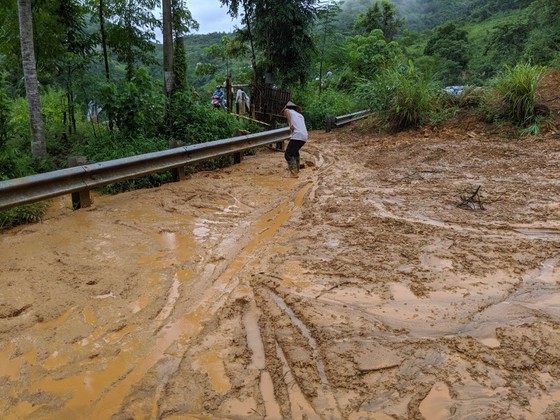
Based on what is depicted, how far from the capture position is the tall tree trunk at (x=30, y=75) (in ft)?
23.8

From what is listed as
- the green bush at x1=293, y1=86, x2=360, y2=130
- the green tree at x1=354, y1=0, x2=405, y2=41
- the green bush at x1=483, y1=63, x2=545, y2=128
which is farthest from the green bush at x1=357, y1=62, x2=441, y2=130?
the green tree at x1=354, y1=0, x2=405, y2=41

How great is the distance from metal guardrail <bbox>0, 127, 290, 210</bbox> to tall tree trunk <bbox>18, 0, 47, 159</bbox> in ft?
10.3

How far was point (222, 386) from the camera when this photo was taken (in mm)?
2311

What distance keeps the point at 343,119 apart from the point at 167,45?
26.5ft

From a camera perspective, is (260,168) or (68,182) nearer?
(68,182)

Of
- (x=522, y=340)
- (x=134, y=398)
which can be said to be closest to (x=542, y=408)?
(x=522, y=340)

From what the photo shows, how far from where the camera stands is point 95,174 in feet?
18.3

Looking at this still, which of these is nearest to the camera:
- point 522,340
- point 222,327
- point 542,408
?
point 542,408

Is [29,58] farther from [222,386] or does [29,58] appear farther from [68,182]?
[222,386]

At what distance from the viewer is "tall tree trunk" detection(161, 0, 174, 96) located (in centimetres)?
952

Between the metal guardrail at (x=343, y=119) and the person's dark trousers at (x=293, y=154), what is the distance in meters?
7.63

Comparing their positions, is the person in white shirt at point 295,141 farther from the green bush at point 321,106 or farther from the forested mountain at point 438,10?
the forested mountain at point 438,10

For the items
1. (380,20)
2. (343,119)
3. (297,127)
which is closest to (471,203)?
(297,127)

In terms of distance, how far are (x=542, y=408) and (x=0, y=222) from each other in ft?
17.4
